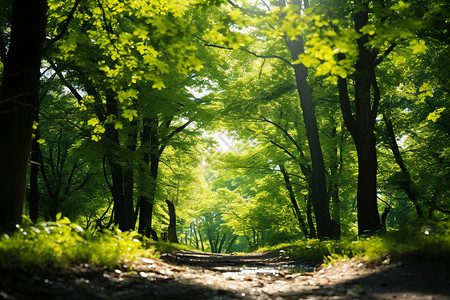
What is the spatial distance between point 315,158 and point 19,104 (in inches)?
321

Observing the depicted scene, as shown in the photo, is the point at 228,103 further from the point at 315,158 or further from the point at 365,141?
the point at 365,141

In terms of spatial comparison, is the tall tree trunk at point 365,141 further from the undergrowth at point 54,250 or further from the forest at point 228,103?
the undergrowth at point 54,250

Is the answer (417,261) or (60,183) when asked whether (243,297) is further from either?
(60,183)

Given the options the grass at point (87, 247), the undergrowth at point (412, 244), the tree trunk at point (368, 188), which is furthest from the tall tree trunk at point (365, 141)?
the grass at point (87, 247)

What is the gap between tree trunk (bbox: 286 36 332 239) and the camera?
9805mm

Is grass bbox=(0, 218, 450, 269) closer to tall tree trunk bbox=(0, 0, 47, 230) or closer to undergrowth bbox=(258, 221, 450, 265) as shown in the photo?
undergrowth bbox=(258, 221, 450, 265)

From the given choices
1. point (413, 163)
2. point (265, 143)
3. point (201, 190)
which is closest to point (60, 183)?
point (201, 190)

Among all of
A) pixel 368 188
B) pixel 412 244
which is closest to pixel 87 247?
pixel 412 244

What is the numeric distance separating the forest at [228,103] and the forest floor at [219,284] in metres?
0.68

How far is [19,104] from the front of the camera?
3.88m

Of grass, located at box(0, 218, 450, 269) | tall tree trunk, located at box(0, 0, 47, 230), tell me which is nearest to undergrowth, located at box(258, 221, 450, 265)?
grass, located at box(0, 218, 450, 269)

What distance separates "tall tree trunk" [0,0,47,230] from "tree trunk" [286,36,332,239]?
7.27m

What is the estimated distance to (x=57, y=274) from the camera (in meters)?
2.95

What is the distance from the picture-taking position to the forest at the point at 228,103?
462 cm
